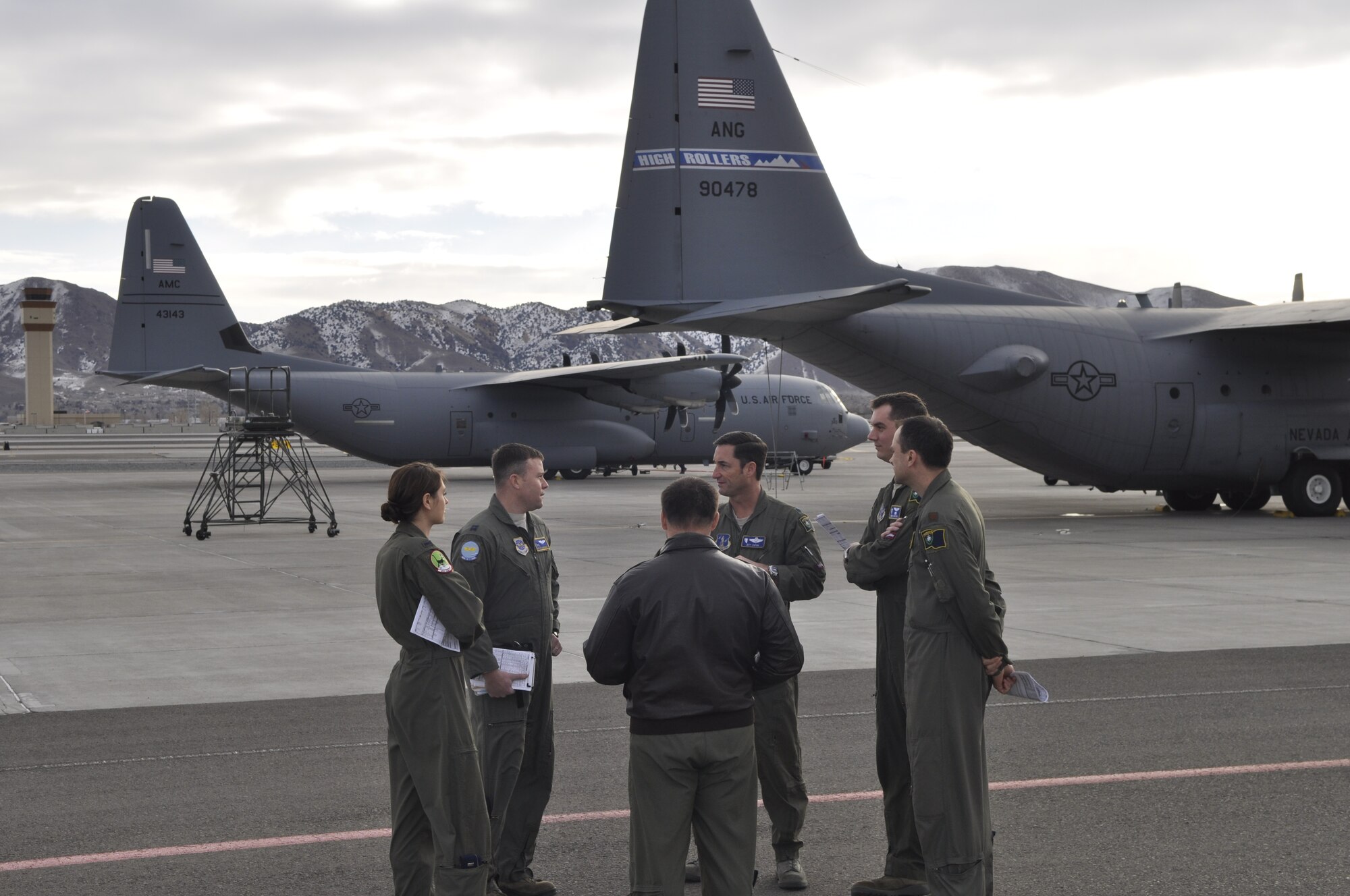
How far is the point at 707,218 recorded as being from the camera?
21.5 meters

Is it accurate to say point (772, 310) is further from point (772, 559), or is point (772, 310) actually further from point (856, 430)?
point (856, 430)

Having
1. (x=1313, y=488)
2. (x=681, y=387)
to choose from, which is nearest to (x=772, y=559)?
(x=1313, y=488)

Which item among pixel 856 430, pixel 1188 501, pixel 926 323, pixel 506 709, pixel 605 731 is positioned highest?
pixel 926 323

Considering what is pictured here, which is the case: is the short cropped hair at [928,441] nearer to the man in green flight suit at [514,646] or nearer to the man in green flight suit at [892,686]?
the man in green flight suit at [892,686]

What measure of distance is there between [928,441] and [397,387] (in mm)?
32999

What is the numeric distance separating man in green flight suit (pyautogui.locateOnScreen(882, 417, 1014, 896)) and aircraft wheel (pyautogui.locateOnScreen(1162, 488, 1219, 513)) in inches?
922

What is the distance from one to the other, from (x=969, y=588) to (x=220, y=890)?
134 inches

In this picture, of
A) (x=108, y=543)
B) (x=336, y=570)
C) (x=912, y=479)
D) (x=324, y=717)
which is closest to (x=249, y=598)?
(x=336, y=570)

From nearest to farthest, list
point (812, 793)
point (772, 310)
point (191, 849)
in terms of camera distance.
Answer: point (191, 849), point (812, 793), point (772, 310)

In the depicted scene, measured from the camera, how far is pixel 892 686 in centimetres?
602

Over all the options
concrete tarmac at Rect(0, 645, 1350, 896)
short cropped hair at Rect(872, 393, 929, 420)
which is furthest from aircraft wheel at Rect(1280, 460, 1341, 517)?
short cropped hair at Rect(872, 393, 929, 420)

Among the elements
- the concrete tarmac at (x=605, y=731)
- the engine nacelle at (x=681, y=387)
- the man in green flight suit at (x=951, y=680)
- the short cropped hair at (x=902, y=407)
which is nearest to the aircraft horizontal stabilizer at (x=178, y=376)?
the engine nacelle at (x=681, y=387)

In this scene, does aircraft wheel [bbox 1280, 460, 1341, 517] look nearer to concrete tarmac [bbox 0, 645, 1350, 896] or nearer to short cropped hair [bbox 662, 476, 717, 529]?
concrete tarmac [bbox 0, 645, 1350, 896]

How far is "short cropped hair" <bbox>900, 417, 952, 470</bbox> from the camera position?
5578 millimetres
